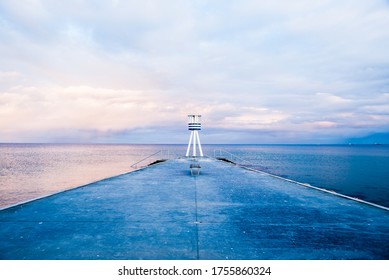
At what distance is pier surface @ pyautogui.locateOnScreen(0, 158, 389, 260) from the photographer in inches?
181

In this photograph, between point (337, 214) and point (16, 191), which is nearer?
point (337, 214)

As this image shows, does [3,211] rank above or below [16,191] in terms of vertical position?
above

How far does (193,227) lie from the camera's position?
5.83 metres

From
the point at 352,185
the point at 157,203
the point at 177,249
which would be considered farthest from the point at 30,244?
the point at 352,185

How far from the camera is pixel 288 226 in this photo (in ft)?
19.7

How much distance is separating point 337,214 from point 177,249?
4.88 metres

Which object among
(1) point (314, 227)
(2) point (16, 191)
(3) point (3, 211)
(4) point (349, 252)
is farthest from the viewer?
(2) point (16, 191)

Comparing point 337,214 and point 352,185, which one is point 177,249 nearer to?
point 337,214

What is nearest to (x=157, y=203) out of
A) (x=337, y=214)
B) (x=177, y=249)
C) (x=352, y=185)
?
(x=177, y=249)

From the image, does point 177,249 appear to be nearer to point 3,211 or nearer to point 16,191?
point 3,211

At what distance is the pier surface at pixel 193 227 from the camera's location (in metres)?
4.60

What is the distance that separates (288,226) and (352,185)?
101 ft

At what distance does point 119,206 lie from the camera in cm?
768
